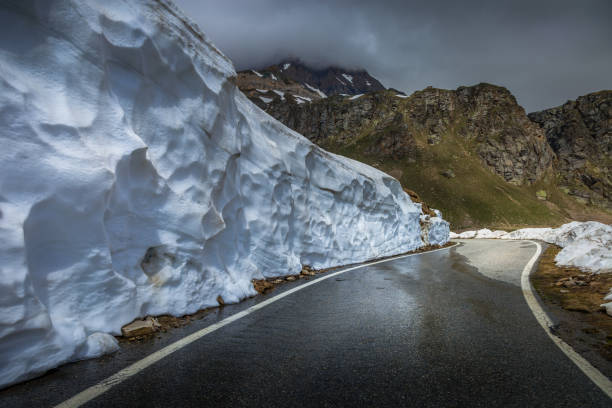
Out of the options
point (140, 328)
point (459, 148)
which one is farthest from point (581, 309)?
point (459, 148)

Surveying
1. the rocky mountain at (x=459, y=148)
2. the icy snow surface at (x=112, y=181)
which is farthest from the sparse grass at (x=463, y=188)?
the icy snow surface at (x=112, y=181)

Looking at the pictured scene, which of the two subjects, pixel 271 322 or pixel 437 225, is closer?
pixel 271 322

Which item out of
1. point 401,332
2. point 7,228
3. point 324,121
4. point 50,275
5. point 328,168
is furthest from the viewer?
point 324,121

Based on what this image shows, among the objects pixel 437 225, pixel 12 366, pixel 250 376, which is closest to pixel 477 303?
pixel 250 376

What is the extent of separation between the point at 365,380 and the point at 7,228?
272 cm

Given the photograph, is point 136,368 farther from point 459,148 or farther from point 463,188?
point 459,148

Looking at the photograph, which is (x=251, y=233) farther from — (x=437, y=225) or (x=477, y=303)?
(x=437, y=225)

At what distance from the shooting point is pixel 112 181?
3277 millimetres

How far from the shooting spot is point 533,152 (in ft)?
350

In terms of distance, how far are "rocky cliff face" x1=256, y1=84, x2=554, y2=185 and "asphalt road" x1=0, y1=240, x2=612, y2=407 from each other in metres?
93.9

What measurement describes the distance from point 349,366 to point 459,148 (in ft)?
350

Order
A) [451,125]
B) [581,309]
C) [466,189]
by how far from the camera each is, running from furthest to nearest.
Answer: [451,125] < [466,189] < [581,309]

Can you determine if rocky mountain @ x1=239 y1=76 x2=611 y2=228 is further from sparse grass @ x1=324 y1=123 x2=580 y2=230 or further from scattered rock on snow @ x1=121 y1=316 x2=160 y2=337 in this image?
scattered rock on snow @ x1=121 y1=316 x2=160 y2=337

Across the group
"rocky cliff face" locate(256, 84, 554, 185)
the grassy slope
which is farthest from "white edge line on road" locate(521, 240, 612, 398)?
"rocky cliff face" locate(256, 84, 554, 185)
